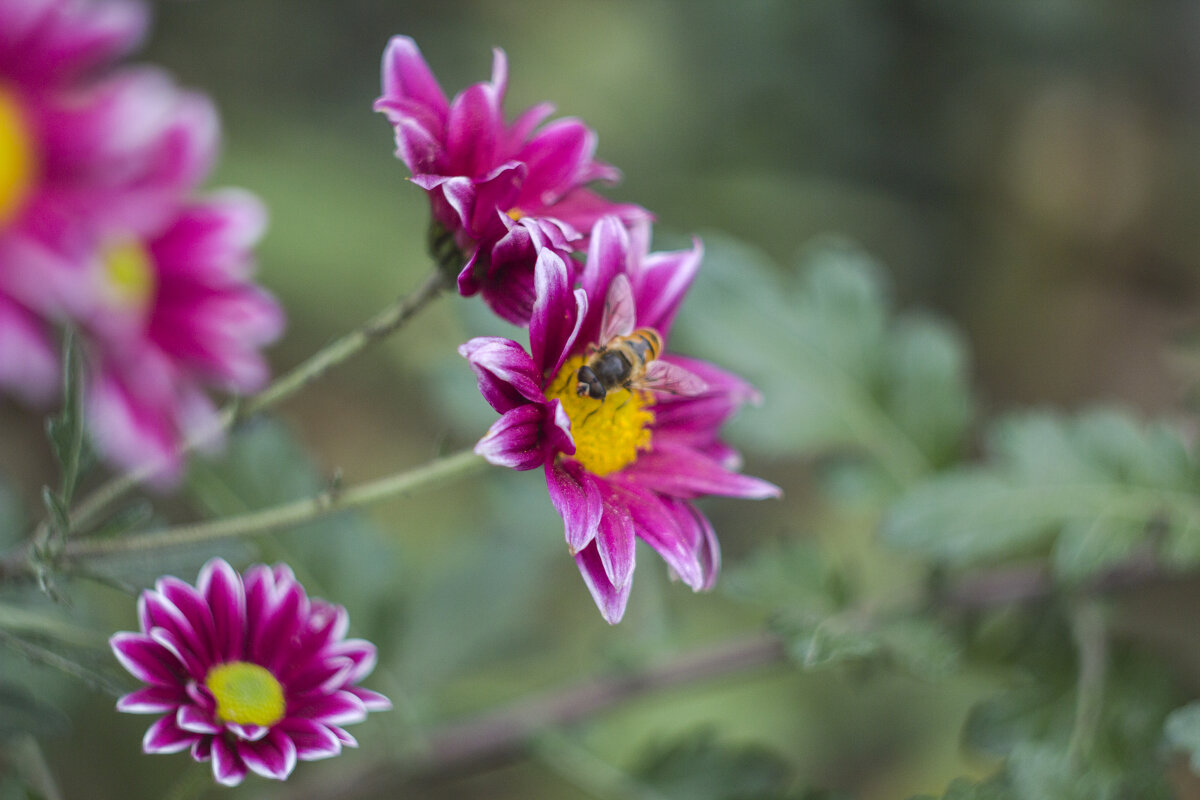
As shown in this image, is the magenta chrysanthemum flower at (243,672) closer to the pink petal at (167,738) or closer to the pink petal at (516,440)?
the pink petal at (167,738)

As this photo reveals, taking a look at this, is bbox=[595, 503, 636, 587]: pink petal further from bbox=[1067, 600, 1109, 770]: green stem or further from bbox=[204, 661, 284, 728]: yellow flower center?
bbox=[1067, 600, 1109, 770]: green stem

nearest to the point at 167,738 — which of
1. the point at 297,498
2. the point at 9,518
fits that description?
the point at 297,498

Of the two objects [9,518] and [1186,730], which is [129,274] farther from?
[1186,730]

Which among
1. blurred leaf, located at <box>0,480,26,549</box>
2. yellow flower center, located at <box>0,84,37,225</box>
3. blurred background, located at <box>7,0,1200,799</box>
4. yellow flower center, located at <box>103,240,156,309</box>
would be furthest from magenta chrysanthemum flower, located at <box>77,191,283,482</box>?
blurred background, located at <box>7,0,1200,799</box>

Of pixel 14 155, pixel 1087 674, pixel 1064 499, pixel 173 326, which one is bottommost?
pixel 1087 674

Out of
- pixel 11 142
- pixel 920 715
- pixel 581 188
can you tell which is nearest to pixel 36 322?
pixel 11 142
